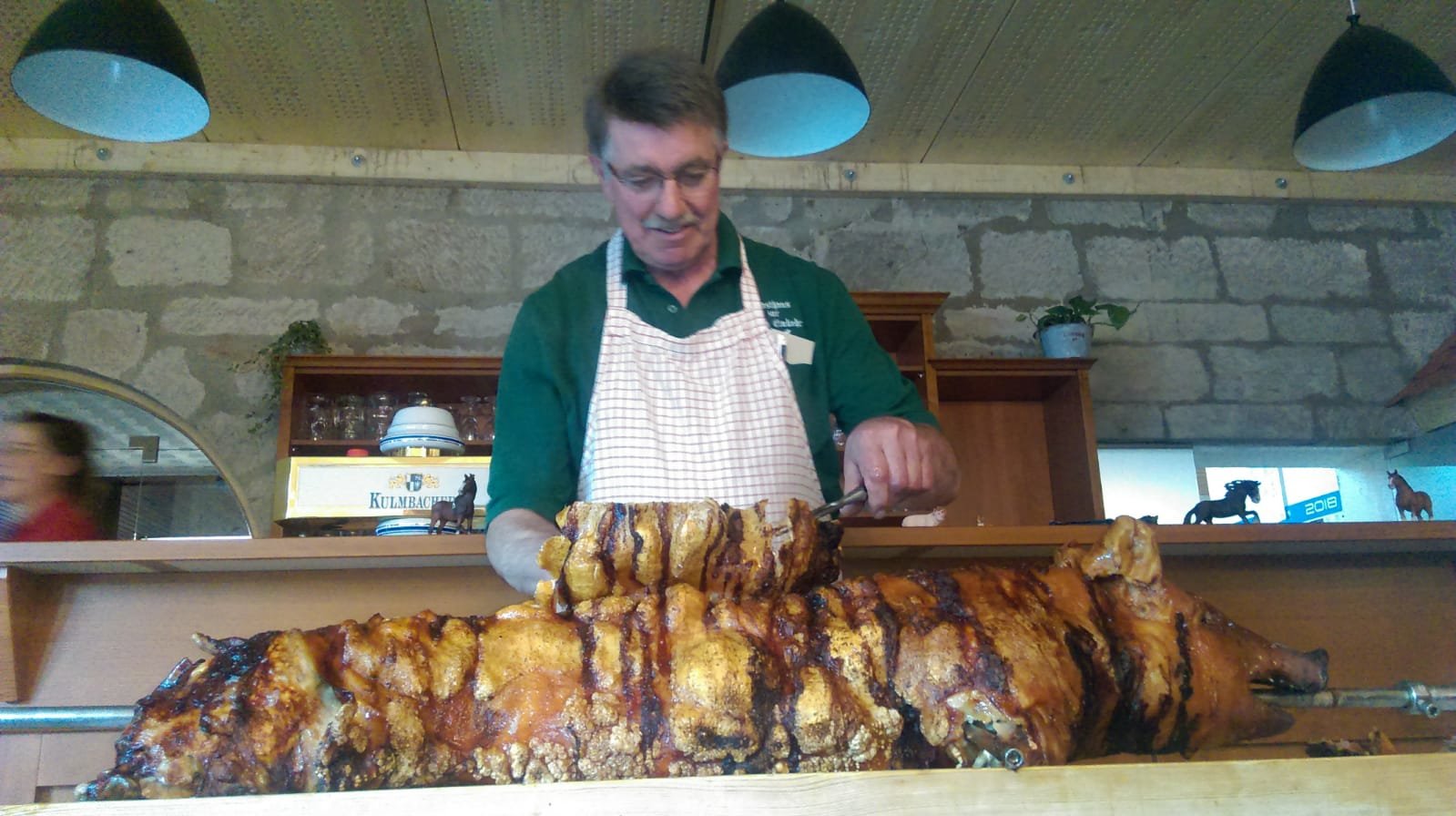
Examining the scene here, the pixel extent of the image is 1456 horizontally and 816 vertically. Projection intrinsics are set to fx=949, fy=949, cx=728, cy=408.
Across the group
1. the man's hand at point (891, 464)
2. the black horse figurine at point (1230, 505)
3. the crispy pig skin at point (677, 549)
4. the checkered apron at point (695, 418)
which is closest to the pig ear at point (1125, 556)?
the man's hand at point (891, 464)

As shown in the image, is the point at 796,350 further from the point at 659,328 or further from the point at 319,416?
the point at 319,416

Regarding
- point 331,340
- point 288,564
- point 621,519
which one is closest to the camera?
point 621,519

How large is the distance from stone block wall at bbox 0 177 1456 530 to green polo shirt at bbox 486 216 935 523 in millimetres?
3253

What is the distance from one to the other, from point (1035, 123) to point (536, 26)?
106 inches

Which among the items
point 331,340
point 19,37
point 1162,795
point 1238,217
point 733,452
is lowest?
→ point 1162,795

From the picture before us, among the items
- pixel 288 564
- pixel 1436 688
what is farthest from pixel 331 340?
pixel 1436 688

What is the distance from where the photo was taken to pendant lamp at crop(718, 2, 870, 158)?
327 centimetres

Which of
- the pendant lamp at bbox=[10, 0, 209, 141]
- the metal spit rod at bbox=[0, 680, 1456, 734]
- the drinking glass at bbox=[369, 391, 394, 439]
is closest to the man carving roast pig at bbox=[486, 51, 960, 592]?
the metal spit rod at bbox=[0, 680, 1456, 734]

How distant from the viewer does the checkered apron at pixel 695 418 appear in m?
1.80

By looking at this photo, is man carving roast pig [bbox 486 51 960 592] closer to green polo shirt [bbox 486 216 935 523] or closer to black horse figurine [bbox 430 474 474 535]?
green polo shirt [bbox 486 216 935 523]

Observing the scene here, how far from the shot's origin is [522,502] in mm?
1731

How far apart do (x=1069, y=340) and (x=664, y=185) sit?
3.56 meters

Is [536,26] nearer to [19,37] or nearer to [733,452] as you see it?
[19,37]

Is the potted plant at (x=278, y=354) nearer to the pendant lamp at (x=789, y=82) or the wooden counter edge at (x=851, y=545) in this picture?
the pendant lamp at (x=789, y=82)
